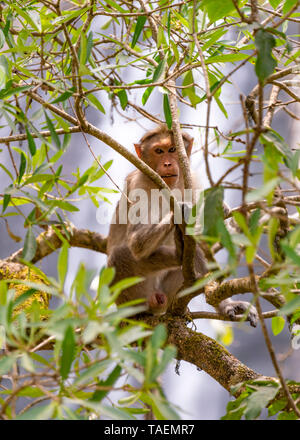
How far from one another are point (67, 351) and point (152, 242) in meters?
2.54

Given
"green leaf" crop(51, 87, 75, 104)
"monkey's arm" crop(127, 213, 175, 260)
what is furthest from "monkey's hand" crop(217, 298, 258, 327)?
"green leaf" crop(51, 87, 75, 104)

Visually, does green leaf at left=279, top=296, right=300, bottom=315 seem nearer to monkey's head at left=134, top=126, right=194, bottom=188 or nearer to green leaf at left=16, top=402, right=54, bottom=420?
green leaf at left=16, top=402, right=54, bottom=420

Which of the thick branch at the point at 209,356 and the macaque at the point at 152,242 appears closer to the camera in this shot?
the thick branch at the point at 209,356

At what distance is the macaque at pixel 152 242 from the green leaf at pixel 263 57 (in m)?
2.09

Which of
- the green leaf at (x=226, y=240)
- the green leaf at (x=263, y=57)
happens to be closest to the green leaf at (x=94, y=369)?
the green leaf at (x=226, y=240)

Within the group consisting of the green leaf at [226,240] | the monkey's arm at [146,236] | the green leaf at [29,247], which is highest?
the monkey's arm at [146,236]

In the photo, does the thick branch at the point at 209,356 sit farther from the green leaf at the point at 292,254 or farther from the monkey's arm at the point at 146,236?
the green leaf at the point at 292,254

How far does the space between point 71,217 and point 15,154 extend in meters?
0.95

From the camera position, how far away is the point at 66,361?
131 cm

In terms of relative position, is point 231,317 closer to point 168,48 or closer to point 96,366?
point 168,48

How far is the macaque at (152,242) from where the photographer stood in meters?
3.86

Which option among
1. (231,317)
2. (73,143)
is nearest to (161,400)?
(231,317)

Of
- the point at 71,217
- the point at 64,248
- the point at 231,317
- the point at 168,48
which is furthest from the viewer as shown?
the point at 71,217

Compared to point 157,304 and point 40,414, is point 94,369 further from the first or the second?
point 157,304
